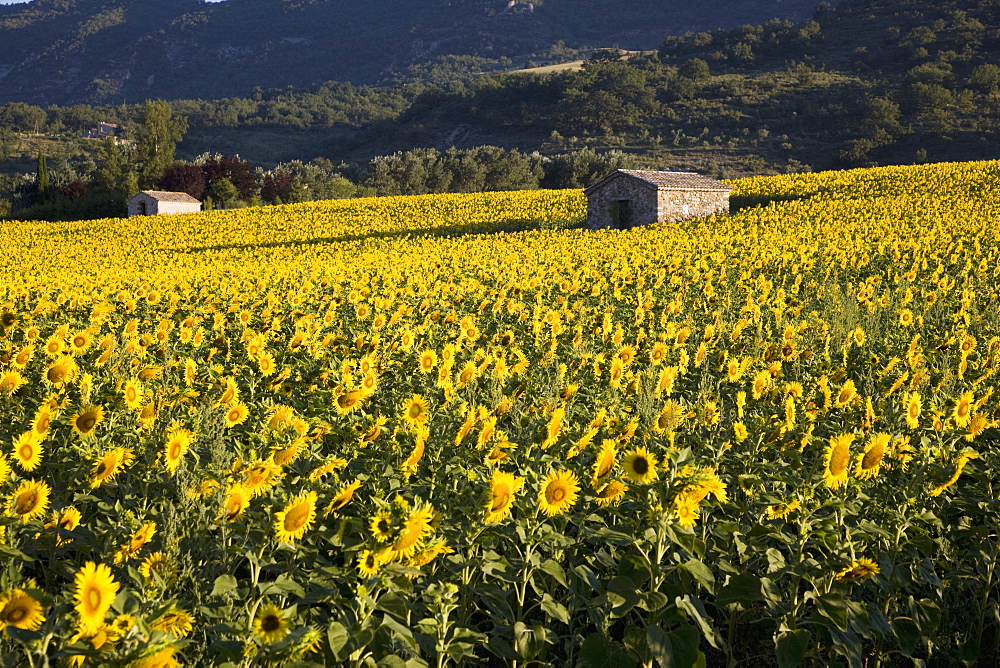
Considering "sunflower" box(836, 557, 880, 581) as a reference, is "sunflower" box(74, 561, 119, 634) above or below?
above

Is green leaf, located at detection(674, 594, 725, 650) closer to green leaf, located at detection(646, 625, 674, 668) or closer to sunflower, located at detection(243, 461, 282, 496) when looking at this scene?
green leaf, located at detection(646, 625, 674, 668)

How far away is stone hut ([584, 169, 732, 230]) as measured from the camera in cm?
2939

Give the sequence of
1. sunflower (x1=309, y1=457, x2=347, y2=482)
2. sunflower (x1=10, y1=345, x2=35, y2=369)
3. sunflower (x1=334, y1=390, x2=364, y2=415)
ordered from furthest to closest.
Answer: sunflower (x1=10, y1=345, x2=35, y2=369) → sunflower (x1=334, y1=390, x2=364, y2=415) → sunflower (x1=309, y1=457, x2=347, y2=482)

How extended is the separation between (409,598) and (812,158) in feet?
263

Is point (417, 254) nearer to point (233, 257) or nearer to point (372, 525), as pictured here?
point (233, 257)

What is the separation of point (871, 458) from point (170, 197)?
50.0 m

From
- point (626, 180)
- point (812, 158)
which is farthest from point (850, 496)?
point (812, 158)

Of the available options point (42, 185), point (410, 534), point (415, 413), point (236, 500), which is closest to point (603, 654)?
point (410, 534)

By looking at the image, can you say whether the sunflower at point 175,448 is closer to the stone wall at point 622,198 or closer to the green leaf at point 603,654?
the green leaf at point 603,654

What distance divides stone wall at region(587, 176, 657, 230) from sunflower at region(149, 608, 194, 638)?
28.3 metres

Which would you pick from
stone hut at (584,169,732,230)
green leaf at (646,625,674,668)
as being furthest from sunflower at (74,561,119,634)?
stone hut at (584,169,732,230)

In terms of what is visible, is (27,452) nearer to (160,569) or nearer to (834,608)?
(160,569)

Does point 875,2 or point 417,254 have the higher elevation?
point 875,2

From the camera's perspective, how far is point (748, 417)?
5305mm
